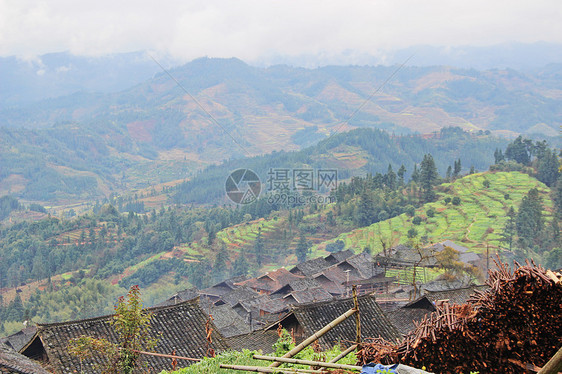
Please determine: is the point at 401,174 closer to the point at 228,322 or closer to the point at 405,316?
the point at 228,322

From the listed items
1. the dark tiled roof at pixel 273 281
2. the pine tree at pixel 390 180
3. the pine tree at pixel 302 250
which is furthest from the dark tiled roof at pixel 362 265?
the pine tree at pixel 390 180

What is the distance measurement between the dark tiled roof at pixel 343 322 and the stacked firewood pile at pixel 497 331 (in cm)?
1185

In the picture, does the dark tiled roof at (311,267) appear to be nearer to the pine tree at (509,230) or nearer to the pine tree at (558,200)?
the pine tree at (509,230)

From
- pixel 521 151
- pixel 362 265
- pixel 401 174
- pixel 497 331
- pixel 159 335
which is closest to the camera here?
pixel 497 331

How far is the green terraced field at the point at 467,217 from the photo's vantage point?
66.1 meters

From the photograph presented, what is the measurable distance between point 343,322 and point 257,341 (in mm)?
4295

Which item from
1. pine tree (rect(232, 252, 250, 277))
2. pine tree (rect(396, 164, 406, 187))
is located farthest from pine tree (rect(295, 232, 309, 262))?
pine tree (rect(396, 164, 406, 187))

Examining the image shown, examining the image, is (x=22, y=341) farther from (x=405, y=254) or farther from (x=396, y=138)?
(x=396, y=138)

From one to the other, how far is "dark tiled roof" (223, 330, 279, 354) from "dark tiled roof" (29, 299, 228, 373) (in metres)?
3.74

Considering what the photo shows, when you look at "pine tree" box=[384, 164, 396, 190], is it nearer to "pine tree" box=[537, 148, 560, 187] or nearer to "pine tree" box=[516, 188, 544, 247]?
"pine tree" box=[537, 148, 560, 187]

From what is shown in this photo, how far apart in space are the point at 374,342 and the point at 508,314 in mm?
1442

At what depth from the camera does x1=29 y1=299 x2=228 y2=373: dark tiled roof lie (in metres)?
13.2

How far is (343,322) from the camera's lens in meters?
17.8

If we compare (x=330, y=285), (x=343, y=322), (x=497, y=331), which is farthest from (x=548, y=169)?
(x=497, y=331)
